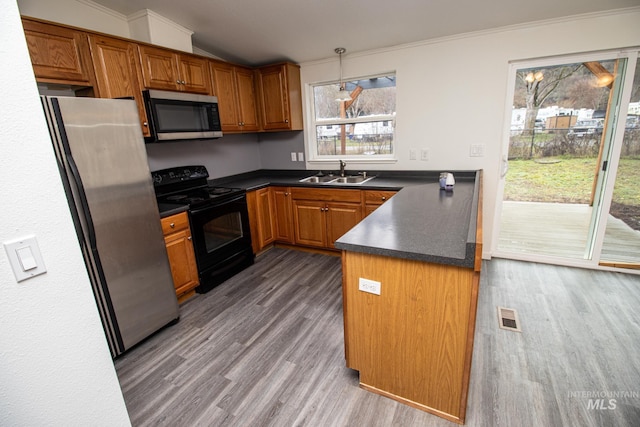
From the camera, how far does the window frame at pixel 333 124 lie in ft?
11.2

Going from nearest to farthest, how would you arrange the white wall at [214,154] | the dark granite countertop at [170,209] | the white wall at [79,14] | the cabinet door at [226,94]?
the white wall at [79,14] < the dark granite countertop at [170,209] < the white wall at [214,154] < the cabinet door at [226,94]

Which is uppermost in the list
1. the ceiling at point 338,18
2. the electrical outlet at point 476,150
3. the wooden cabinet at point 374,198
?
the ceiling at point 338,18

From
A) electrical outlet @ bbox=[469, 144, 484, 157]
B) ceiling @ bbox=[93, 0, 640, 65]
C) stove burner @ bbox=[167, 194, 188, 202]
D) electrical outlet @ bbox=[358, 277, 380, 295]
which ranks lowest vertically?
electrical outlet @ bbox=[358, 277, 380, 295]

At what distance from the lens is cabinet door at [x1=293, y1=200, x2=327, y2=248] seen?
339 cm

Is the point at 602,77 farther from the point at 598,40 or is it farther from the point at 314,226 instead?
the point at 314,226

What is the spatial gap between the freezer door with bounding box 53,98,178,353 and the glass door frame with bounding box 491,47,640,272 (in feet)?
10.4

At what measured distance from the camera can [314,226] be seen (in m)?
3.46

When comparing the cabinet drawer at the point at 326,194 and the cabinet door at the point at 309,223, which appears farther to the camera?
the cabinet door at the point at 309,223

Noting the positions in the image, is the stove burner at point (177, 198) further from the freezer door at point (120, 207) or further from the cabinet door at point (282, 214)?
the cabinet door at point (282, 214)

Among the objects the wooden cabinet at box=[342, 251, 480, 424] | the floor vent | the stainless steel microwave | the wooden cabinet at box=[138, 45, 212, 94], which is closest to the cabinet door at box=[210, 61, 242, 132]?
the wooden cabinet at box=[138, 45, 212, 94]

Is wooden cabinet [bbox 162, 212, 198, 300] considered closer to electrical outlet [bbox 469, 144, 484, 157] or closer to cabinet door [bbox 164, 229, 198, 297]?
cabinet door [bbox 164, 229, 198, 297]

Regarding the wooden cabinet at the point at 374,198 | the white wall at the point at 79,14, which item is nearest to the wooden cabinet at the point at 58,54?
the white wall at the point at 79,14

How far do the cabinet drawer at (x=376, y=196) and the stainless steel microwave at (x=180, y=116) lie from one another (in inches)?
64.9

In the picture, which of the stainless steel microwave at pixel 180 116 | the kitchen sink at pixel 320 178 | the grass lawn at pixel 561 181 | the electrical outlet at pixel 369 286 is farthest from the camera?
the kitchen sink at pixel 320 178
